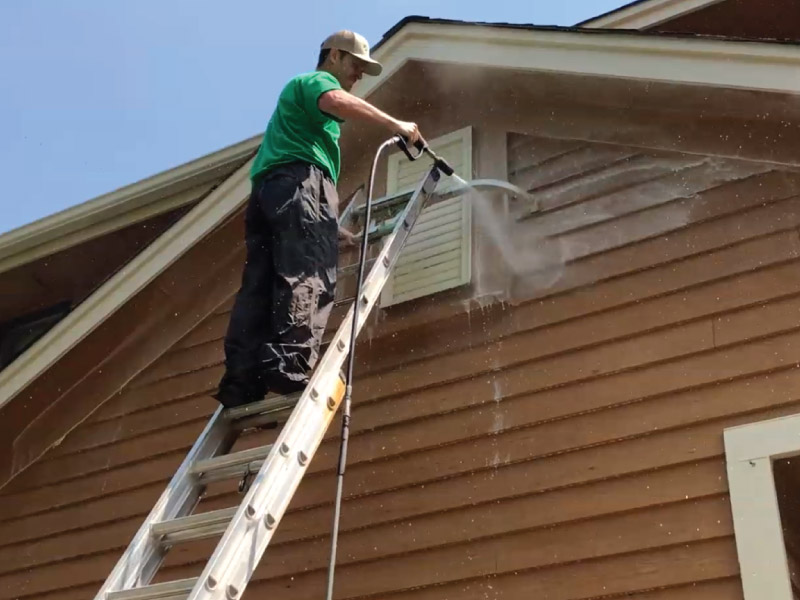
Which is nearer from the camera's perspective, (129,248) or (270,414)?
(270,414)

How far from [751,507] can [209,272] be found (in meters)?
3.41

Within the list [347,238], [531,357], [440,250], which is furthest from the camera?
[440,250]

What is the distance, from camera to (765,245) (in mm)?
4172

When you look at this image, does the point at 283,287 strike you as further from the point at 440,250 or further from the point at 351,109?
the point at 440,250

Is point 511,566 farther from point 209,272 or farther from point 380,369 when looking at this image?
point 209,272

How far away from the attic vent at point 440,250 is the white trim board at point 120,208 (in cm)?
206

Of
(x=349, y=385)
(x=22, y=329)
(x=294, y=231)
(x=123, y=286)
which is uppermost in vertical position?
(x=22, y=329)

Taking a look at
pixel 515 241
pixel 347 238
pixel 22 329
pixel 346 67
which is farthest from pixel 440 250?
pixel 22 329

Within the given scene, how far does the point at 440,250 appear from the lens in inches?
200

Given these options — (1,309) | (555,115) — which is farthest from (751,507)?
(1,309)

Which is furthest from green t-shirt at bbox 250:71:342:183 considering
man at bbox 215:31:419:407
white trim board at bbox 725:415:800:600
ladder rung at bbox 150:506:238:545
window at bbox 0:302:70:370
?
window at bbox 0:302:70:370

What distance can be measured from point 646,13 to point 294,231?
2.83 metres

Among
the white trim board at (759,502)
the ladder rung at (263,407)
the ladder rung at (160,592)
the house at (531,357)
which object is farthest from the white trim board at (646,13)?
the ladder rung at (160,592)

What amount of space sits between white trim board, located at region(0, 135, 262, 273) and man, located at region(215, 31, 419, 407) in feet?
9.27
